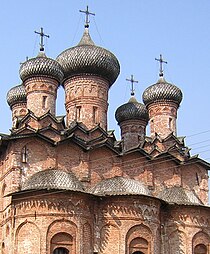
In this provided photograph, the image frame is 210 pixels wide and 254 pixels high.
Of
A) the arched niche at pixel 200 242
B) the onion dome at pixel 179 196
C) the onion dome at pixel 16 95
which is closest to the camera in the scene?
the arched niche at pixel 200 242

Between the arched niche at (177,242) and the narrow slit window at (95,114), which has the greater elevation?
the narrow slit window at (95,114)

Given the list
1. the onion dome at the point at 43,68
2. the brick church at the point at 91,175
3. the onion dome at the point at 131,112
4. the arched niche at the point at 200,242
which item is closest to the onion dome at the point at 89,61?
the brick church at the point at 91,175

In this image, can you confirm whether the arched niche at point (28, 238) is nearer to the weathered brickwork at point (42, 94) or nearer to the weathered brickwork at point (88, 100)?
the weathered brickwork at point (42, 94)

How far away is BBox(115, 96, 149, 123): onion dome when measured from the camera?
24469mm

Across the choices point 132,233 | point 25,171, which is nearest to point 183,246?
point 132,233

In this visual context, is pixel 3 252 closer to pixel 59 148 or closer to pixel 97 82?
pixel 59 148

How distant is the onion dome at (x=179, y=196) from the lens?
1950cm

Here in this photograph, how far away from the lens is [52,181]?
1744 centimetres

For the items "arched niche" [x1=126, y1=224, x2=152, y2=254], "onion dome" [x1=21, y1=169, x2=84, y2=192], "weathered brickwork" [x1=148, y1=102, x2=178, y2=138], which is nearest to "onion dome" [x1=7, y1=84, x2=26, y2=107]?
"weathered brickwork" [x1=148, y1=102, x2=178, y2=138]

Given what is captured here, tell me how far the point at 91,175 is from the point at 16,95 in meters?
8.57

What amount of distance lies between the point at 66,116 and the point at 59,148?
4.14 metres

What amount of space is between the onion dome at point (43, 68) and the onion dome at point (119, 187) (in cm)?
488

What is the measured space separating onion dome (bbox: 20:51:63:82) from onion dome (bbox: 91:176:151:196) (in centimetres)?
488

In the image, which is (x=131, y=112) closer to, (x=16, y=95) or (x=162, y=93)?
(x=162, y=93)
